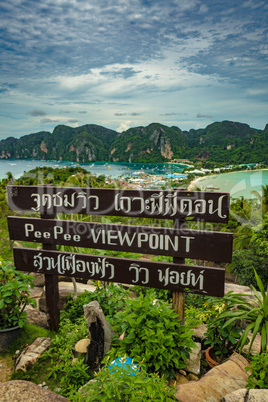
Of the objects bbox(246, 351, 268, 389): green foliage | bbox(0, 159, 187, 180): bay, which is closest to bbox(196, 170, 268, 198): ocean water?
bbox(0, 159, 187, 180): bay

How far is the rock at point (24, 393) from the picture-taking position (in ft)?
8.13

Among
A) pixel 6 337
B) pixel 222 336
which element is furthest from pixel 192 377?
pixel 6 337

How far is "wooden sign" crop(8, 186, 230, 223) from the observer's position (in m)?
3.37

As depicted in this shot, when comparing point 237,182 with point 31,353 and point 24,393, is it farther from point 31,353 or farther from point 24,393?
point 24,393

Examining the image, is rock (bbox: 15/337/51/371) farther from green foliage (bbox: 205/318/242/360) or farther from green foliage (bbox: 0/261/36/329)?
green foliage (bbox: 205/318/242/360)

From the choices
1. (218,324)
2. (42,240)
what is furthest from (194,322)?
(42,240)

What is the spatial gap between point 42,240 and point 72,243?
1.60 ft

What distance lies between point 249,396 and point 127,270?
6.27ft

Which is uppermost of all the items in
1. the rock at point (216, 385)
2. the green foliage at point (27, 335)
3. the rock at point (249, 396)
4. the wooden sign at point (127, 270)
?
the wooden sign at point (127, 270)

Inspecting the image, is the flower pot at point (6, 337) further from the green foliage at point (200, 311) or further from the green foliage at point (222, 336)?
the green foliage at point (222, 336)

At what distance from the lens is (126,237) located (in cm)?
371

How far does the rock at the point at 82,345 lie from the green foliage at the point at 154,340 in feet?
1.39

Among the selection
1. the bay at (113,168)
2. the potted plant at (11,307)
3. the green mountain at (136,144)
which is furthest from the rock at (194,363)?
the green mountain at (136,144)

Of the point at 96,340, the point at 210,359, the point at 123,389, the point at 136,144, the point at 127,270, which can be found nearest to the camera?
the point at 123,389
